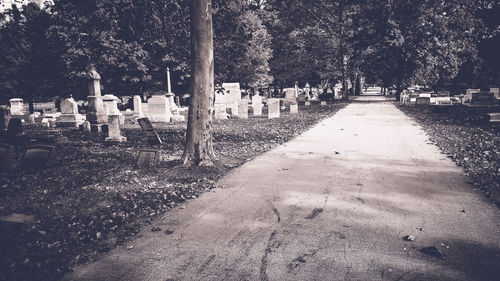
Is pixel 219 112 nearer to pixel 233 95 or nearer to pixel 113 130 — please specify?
pixel 233 95

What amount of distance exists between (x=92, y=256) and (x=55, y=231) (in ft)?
3.42

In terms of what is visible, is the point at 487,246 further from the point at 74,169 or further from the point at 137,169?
the point at 74,169

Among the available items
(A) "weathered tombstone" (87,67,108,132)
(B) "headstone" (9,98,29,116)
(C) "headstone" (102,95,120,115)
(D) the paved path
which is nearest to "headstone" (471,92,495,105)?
(D) the paved path

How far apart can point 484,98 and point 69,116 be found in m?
24.3

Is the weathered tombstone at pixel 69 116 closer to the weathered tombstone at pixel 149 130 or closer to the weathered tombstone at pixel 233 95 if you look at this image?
the weathered tombstone at pixel 233 95

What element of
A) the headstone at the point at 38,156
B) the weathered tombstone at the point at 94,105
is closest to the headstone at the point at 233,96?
the weathered tombstone at the point at 94,105

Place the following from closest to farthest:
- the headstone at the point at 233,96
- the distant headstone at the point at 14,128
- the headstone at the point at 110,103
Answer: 1. the distant headstone at the point at 14,128
2. the headstone at the point at 110,103
3. the headstone at the point at 233,96

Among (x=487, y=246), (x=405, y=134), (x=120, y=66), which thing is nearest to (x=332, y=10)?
(x=120, y=66)

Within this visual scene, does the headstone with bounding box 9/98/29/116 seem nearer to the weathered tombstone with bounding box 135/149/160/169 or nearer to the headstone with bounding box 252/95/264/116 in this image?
the headstone with bounding box 252/95/264/116

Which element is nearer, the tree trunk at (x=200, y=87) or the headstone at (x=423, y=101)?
the tree trunk at (x=200, y=87)

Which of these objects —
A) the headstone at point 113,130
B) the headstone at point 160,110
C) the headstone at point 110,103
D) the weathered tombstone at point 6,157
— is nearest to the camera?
the weathered tombstone at point 6,157

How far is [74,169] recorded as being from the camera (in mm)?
7988

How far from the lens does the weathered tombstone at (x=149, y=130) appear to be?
1079cm

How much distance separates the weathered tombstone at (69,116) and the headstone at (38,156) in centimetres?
1030
